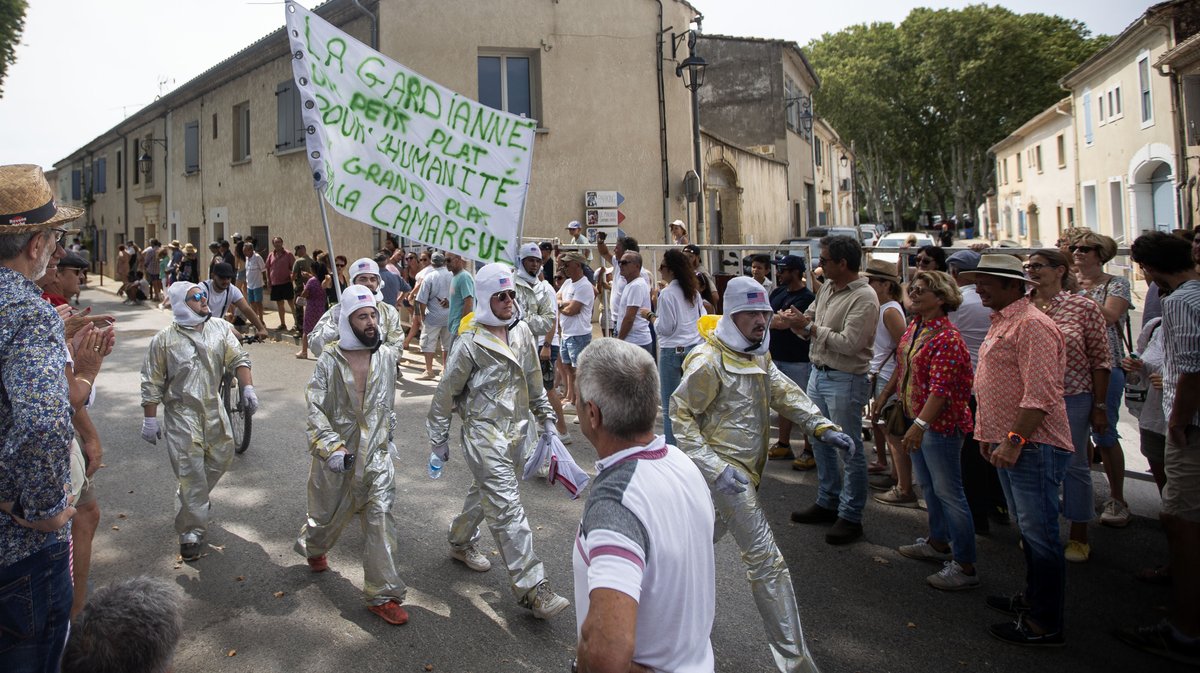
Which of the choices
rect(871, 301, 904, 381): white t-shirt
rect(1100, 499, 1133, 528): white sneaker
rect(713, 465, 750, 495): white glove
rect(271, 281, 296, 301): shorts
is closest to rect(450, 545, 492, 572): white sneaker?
rect(713, 465, 750, 495): white glove

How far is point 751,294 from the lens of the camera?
401cm

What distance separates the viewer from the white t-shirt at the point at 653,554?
1.90 metres

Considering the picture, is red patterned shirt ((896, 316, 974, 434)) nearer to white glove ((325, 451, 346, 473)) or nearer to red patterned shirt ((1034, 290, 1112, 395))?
red patterned shirt ((1034, 290, 1112, 395))

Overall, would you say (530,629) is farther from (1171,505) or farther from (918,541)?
(1171,505)

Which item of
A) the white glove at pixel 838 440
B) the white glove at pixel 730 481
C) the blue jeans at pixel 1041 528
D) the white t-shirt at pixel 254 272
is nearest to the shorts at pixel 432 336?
the white glove at pixel 838 440

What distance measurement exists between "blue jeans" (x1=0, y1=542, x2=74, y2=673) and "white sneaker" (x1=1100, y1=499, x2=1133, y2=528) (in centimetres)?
579

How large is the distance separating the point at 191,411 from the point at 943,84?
1821 inches

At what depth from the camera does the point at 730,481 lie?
359 centimetres

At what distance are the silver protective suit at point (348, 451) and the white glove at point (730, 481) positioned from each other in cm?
181

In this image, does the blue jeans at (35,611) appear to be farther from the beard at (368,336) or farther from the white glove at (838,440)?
the white glove at (838,440)

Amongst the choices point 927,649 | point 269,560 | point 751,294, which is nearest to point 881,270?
point 751,294

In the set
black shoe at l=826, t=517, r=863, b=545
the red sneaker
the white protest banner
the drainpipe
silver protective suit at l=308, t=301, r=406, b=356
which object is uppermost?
the drainpipe

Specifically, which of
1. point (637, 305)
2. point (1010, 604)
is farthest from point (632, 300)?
point (1010, 604)

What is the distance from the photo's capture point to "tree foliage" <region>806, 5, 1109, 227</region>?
136 ft
